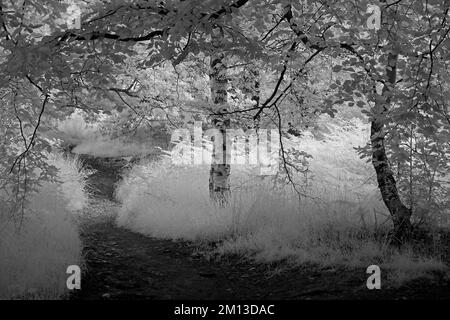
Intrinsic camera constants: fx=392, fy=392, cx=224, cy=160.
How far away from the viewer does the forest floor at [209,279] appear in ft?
13.6

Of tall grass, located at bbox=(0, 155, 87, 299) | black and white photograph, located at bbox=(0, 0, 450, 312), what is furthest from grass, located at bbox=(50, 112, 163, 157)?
tall grass, located at bbox=(0, 155, 87, 299)

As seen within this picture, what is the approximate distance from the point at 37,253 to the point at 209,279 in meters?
2.28

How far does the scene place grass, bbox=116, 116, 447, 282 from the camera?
5.07 m

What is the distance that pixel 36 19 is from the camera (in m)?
7.76

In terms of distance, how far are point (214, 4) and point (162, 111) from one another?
5.96 m

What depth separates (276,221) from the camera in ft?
22.1

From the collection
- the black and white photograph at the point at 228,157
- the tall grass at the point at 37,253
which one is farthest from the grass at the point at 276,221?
the tall grass at the point at 37,253

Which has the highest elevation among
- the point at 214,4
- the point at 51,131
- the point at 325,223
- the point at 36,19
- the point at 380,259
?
the point at 36,19

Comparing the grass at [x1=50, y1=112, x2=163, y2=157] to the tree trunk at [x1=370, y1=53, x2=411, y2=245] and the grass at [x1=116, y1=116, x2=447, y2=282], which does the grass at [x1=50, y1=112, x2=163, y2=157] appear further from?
the tree trunk at [x1=370, y1=53, x2=411, y2=245]

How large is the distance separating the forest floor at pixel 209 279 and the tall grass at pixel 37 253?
0.32 metres

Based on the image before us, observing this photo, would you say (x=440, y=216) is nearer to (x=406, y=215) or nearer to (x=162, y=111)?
(x=406, y=215)

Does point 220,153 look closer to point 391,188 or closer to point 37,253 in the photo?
point 391,188

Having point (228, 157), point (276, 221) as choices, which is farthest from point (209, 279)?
point (228, 157)
